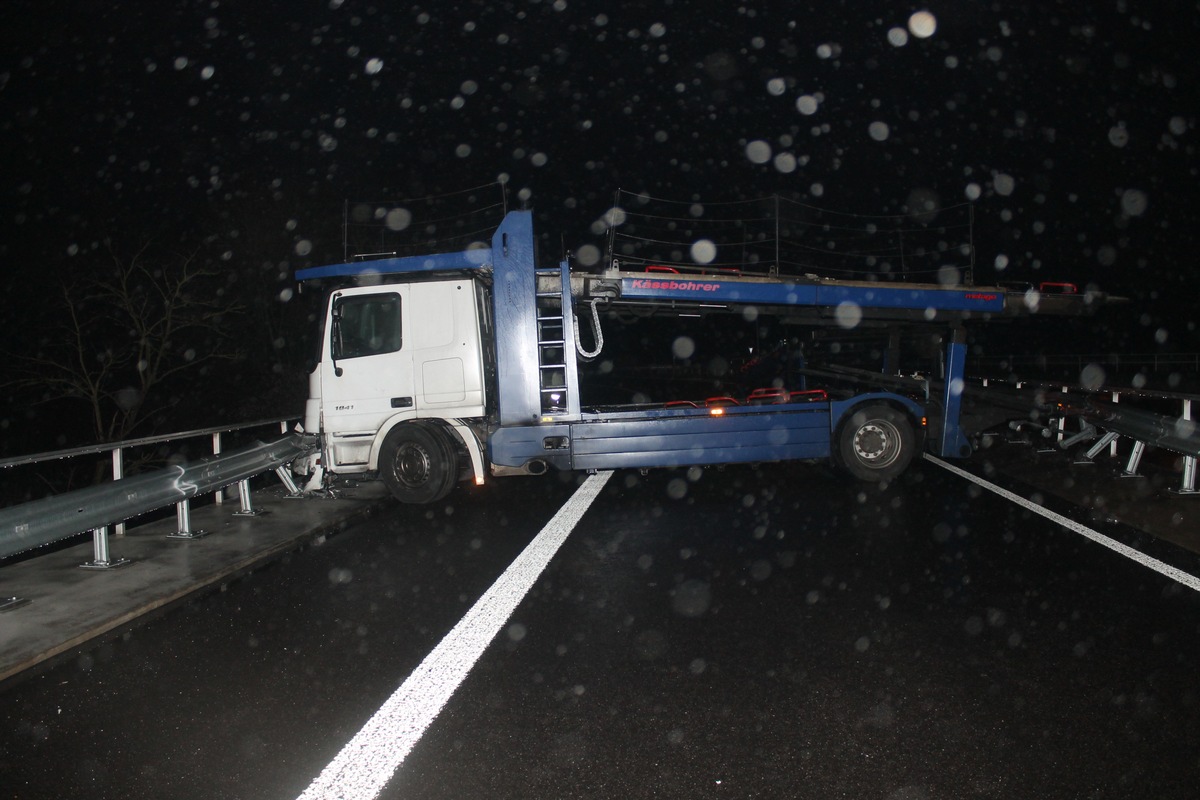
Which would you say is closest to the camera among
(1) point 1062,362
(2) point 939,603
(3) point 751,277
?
(2) point 939,603

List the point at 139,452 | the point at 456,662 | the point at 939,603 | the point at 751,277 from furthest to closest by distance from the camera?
1. the point at 139,452
2. the point at 751,277
3. the point at 939,603
4. the point at 456,662

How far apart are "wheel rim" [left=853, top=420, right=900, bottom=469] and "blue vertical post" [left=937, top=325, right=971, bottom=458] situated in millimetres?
801

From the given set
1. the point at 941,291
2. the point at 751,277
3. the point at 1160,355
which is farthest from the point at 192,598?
the point at 1160,355

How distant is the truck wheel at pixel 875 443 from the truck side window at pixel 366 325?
17.9 ft

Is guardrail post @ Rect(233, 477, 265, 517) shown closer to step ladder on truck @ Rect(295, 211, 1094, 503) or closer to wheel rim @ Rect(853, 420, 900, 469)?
step ladder on truck @ Rect(295, 211, 1094, 503)

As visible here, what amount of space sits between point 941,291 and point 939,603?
6330 millimetres

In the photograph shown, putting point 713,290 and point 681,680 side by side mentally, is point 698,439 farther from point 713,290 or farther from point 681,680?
point 681,680

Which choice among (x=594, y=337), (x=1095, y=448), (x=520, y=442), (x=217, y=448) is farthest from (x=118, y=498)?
(x=1095, y=448)

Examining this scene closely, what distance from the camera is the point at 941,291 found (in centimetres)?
1074

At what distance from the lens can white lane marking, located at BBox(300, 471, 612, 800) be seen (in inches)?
126

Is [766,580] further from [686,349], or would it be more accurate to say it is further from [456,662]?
[686,349]

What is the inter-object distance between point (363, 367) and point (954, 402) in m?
7.24

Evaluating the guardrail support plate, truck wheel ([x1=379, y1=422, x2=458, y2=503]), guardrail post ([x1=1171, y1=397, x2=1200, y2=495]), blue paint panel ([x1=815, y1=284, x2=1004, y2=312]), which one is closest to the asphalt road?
the guardrail support plate

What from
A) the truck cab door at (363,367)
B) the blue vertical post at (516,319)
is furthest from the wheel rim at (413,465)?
the blue vertical post at (516,319)
